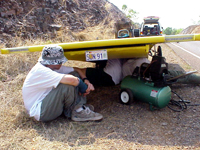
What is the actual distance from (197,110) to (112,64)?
174 cm

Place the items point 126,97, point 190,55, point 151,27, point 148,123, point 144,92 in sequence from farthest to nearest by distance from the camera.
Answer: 1. point 151,27
2. point 190,55
3. point 126,97
4. point 144,92
5. point 148,123

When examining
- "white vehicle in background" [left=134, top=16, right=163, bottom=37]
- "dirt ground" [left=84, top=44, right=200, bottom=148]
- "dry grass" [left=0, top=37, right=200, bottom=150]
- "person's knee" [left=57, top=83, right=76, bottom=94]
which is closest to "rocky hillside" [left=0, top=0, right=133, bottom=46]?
"white vehicle in background" [left=134, top=16, right=163, bottom=37]

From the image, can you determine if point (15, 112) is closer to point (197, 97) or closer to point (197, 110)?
point (197, 110)

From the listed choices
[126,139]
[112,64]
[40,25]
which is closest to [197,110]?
Answer: [126,139]

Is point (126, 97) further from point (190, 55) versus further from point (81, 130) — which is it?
point (190, 55)

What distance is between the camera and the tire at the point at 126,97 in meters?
3.31

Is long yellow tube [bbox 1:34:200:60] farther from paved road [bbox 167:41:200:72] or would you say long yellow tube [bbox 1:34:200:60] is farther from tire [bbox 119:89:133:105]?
paved road [bbox 167:41:200:72]

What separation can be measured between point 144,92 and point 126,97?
0.35 meters

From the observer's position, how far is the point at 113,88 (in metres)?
4.37

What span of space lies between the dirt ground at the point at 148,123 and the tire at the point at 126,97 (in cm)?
8

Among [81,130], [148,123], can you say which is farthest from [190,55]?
[81,130]

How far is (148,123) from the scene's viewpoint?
283 cm

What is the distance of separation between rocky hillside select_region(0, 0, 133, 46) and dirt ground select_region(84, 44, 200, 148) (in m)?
4.20

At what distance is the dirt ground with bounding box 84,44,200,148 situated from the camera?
8.02 feet
